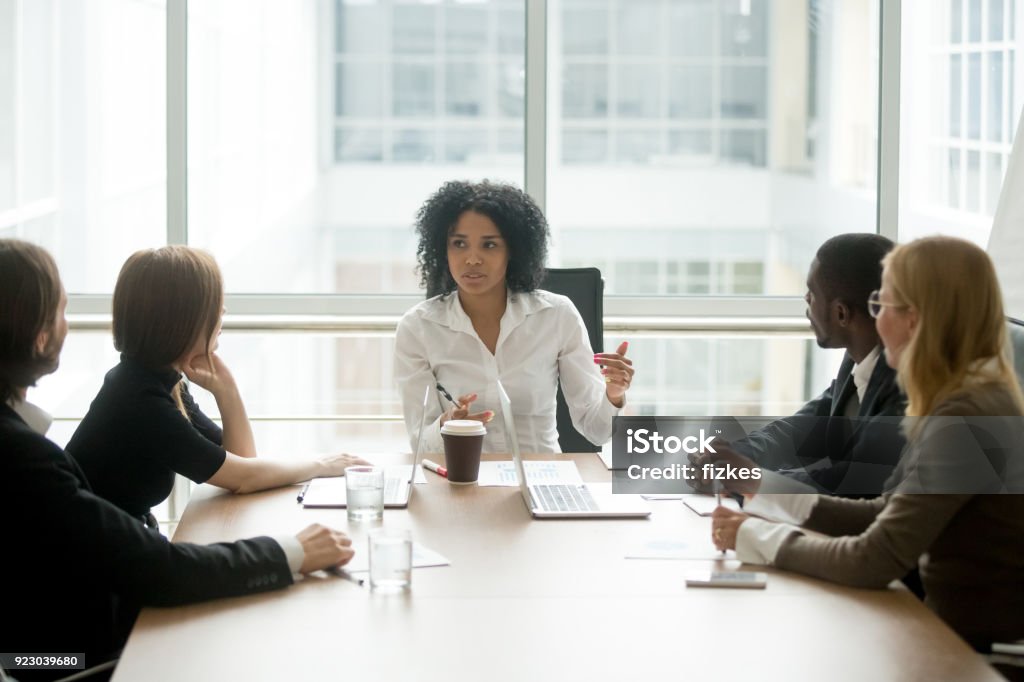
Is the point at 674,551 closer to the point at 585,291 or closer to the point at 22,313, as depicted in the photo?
the point at 22,313

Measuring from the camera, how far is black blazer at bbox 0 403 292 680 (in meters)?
1.75

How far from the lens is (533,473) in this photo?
2.60m

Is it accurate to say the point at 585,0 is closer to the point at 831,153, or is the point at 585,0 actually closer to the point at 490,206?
the point at 831,153

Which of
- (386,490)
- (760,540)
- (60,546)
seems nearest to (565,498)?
(386,490)

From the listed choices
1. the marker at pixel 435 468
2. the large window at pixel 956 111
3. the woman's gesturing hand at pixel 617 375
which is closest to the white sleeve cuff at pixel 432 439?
the marker at pixel 435 468

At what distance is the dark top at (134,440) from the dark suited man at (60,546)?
1.03 ft

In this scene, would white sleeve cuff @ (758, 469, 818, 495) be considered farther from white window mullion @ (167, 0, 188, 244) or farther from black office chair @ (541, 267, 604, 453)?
white window mullion @ (167, 0, 188, 244)

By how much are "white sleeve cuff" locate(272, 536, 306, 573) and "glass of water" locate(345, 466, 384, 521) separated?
0.33 m

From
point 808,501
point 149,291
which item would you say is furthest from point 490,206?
point 808,501

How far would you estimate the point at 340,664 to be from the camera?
5.03 ft

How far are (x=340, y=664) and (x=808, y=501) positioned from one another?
3.18 feet

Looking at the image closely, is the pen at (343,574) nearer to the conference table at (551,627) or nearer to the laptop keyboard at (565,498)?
the conference table at (551,627)

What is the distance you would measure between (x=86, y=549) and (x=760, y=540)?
105 centimetres

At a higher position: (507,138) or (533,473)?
(507,138)
